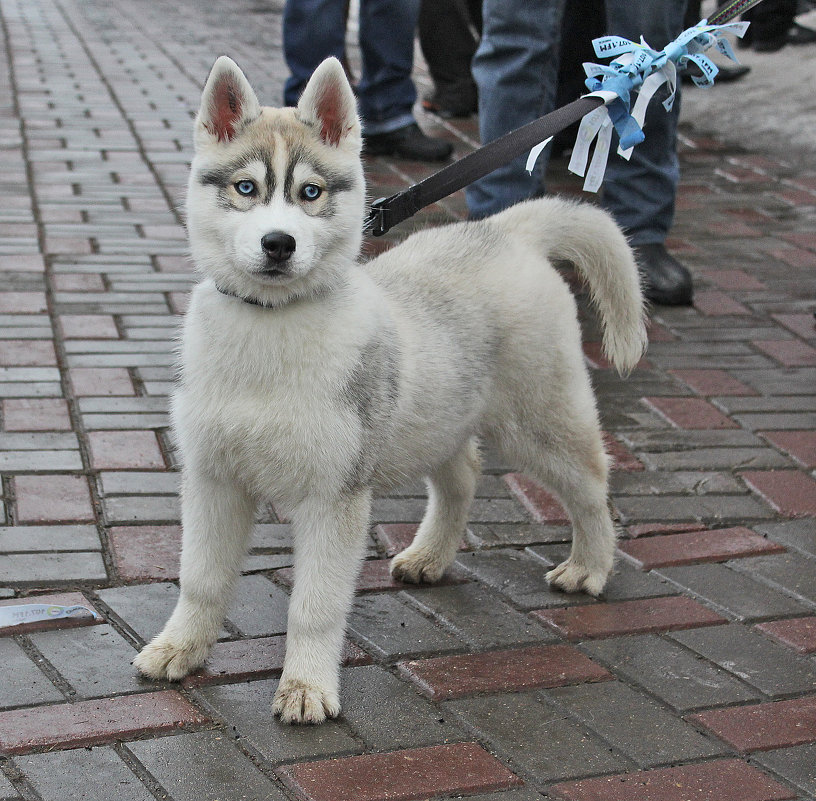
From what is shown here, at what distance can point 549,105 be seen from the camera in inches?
188

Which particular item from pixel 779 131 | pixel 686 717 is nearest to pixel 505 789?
pixel 686 717

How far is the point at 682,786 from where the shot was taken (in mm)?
2299

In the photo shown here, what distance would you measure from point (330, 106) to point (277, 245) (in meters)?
0.39

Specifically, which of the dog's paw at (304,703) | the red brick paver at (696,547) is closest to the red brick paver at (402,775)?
the dog's paw at (304,703)

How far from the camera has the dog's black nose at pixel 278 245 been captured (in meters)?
2.28

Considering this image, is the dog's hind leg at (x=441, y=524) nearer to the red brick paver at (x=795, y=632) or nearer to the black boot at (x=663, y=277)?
the red brick paver at (x=795, y=632)

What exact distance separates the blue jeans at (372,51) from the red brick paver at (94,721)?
15.6 feet

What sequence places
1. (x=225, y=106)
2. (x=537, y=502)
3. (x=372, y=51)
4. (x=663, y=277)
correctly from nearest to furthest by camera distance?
(x=225, y=106) → (x=537, y=502) → (x=663, y=277) → (x=372, y=51)

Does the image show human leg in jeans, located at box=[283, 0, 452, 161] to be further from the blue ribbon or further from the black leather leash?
the black leather leash

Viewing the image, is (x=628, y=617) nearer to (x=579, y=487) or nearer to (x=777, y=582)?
(x=579, y=487)

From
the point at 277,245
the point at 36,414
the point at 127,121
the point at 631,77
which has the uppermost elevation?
the point at 631,77

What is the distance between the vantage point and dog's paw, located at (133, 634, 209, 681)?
8.44 feet

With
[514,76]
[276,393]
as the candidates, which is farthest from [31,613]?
[514,76]

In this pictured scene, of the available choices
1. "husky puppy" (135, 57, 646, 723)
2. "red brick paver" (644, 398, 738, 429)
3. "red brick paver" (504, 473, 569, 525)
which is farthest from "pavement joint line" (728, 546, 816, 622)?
"red brick paver" (644, 398, 738, 429)
